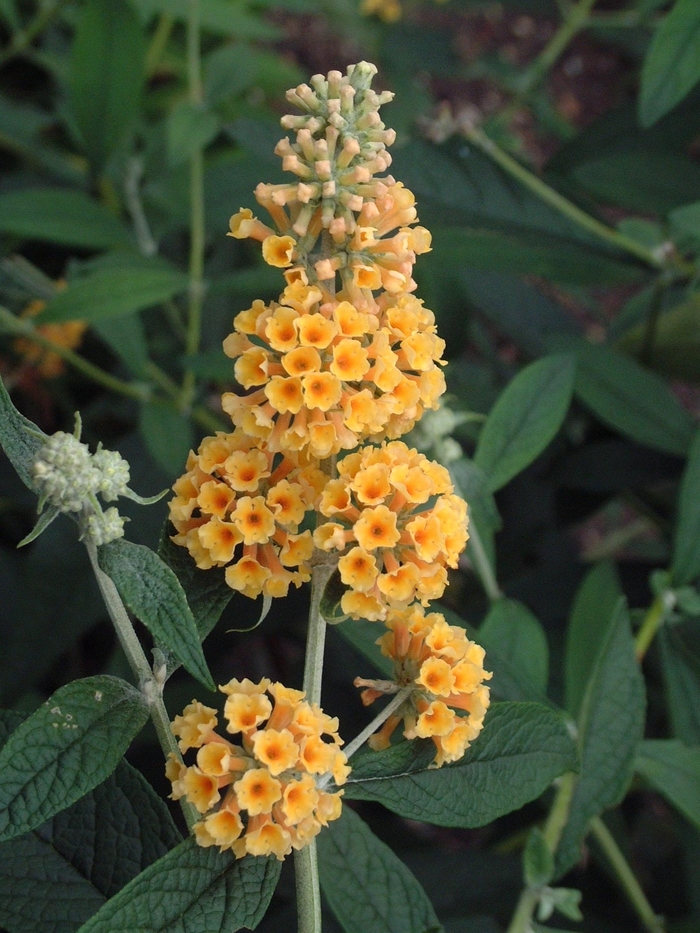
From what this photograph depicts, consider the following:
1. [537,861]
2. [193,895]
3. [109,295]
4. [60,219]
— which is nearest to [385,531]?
[193,895]

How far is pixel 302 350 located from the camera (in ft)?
2.28

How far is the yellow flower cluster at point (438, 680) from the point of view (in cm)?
74

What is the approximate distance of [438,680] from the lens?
74 cm

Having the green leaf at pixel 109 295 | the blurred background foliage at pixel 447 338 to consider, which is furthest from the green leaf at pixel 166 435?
the green leaf at pixel 109 295

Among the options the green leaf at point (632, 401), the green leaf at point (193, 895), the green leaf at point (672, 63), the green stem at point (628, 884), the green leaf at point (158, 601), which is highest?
the green leaf at point (672, 63)

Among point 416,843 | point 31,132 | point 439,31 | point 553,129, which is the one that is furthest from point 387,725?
point 439,31

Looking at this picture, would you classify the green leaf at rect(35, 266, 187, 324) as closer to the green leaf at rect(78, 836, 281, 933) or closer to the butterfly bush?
the butterfly bush

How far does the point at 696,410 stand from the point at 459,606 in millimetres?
1422

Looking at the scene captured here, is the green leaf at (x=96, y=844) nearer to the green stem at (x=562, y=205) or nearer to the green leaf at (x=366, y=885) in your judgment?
the green leaf at (x=366, y=885)

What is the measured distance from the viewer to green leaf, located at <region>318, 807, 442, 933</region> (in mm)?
854

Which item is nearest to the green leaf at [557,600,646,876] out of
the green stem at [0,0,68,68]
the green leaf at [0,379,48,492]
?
the green leaf at [0,379,48,492]

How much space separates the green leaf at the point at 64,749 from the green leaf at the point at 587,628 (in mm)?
670

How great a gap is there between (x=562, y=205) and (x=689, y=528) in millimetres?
613

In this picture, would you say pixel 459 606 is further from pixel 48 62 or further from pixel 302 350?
pixel 48 62
